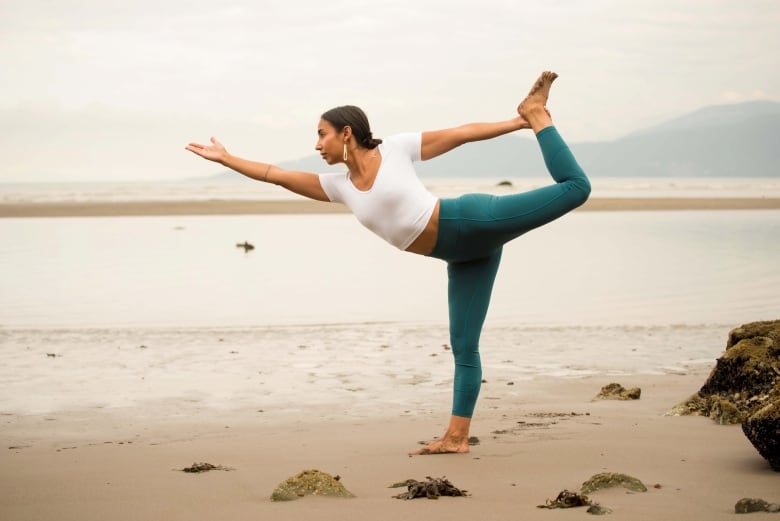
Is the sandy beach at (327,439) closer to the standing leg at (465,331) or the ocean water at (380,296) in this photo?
the standing leg at (465,331)

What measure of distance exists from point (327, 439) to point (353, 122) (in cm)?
216

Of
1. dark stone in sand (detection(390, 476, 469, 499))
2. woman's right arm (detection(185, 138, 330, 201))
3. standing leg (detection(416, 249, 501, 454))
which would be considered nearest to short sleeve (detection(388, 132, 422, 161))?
woman's right arm (detection(185, 138, 330, 201))

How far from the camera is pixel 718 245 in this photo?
80.8ft

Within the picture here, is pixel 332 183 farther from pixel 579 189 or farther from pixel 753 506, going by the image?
pixel 753 506

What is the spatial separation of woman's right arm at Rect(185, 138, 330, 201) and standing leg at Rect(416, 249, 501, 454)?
3.19 ft

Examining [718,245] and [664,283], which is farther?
[718,245]

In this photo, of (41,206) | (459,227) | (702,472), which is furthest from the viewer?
(41,206)

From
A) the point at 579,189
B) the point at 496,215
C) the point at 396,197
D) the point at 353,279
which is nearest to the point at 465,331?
the point at 496,215

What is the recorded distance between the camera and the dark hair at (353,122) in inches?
232

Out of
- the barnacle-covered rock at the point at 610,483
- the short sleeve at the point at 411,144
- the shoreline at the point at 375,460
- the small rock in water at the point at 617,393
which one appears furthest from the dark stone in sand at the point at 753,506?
the small rock in water at the point at 617,393

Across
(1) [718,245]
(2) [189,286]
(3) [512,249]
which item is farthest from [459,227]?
(1) [718,245]

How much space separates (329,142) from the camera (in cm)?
591

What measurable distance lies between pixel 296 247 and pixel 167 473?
19.7 m

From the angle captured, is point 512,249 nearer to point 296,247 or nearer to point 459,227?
point 296,247
